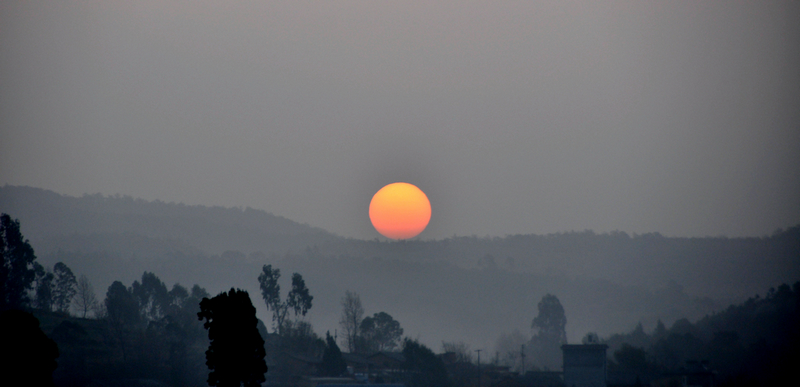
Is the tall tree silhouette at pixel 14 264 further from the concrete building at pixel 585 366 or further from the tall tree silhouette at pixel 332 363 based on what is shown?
the concrete building at pixel 585 366

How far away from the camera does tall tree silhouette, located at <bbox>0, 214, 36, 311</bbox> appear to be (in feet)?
474

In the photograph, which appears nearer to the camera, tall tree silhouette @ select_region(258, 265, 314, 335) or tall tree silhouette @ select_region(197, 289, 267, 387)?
tall tree silhouette @ select_region(197, 289, 267, 387)

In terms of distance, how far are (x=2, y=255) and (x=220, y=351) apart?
11419 cm

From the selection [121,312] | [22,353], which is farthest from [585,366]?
[121,312]

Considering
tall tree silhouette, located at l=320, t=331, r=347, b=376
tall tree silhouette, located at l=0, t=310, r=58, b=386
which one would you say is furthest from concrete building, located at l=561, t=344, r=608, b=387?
tall tree silhouette, located at l=0, t=310, r=58, b=386

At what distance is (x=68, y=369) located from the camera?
118938 millimetres

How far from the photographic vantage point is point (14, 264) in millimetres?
146500

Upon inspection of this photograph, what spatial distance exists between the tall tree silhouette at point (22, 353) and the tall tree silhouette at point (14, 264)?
10332 cm

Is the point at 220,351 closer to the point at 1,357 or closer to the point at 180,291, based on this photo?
the point at 1,357

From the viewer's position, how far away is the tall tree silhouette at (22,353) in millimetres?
51844

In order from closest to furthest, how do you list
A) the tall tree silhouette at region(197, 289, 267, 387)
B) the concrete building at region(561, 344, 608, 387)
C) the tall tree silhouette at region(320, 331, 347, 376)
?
the tall tree silhouette at region(197, 289, 267, 387) → the concrete building at region(561, 344, 608, 387) → the tall tree silhouette at region(320, 331, 347, 376)

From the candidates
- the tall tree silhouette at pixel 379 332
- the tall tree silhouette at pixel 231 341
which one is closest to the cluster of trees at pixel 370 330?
the tall tree silhouette at pixel 379 332

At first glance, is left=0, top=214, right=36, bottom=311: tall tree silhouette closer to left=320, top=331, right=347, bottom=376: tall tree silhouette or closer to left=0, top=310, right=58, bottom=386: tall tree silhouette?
left=320, top=331, right=347, bottom=376: tall tree silhouette

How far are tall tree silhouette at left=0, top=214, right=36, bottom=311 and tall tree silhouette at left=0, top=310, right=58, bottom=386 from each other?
103323 millimetres
